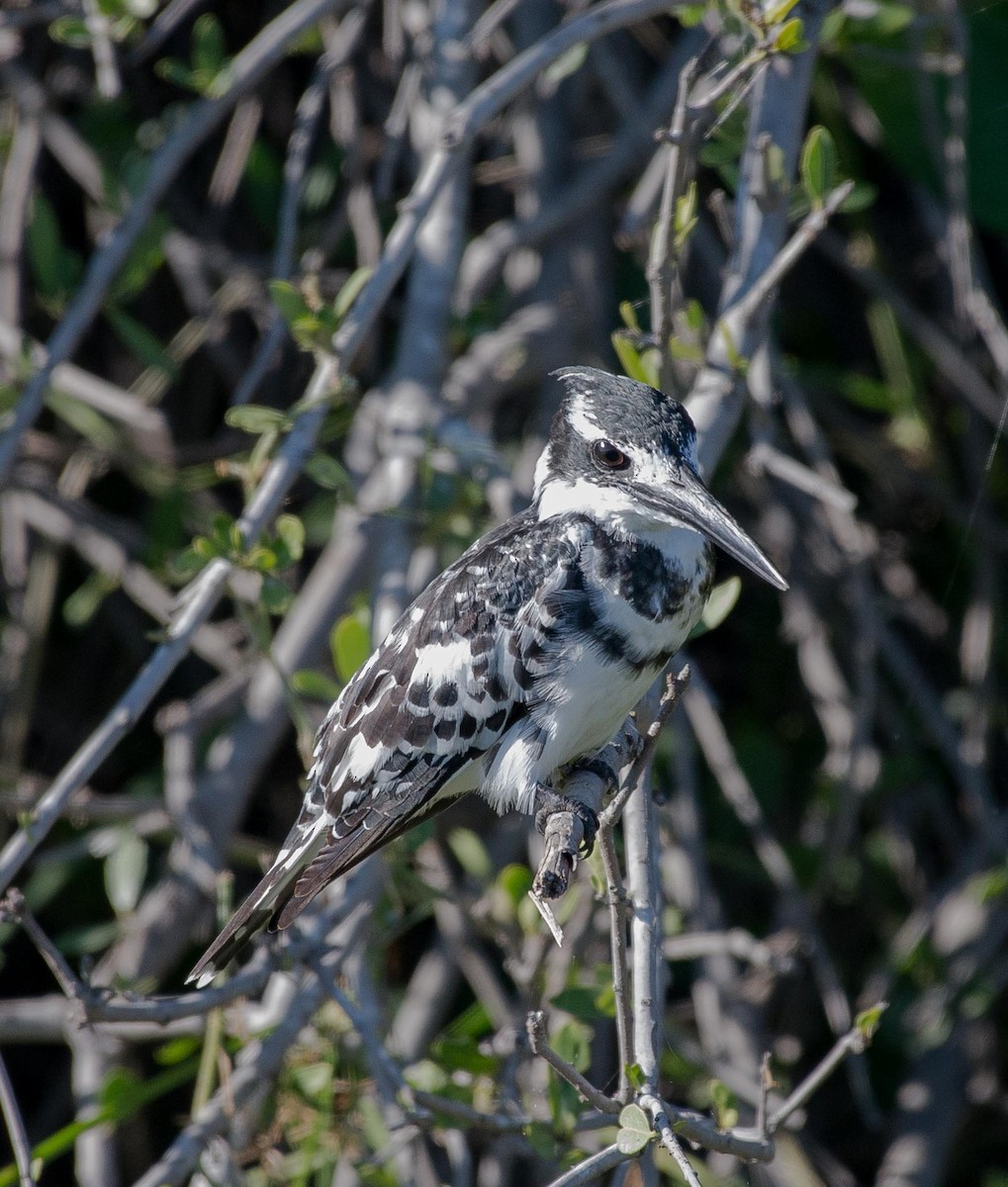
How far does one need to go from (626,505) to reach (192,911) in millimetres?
1153

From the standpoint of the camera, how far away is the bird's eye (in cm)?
180

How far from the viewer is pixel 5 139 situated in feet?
9.41

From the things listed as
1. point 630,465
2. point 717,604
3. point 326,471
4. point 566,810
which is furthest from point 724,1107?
point 326,471

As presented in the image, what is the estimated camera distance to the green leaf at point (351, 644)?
6.46 ft

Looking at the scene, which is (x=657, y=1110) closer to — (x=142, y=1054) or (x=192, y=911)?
(x=192, y=911)

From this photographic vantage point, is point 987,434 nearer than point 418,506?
No

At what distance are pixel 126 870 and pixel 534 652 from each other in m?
1.01

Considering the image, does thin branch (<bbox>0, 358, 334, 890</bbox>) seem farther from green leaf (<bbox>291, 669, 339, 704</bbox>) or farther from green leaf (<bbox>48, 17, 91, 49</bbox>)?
green leaf (<bbox>48, 17, 91, 49</bbox>)

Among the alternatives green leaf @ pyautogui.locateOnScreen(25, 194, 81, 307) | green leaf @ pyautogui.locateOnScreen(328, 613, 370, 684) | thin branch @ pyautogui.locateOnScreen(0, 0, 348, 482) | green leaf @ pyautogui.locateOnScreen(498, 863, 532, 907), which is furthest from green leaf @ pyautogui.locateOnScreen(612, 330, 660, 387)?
green leaf @ pyautogui.locateOnScreen(25, 194, 81, 307)

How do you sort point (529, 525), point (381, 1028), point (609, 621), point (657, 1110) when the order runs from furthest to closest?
point (381, 1028), point (529, 525), point (609, 621), point (657, 1110)

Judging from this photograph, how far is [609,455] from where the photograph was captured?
5.97ft

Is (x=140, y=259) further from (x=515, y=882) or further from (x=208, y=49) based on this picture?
(x=515, y=882)

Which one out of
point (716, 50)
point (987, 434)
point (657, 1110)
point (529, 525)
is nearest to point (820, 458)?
point (987, 434)

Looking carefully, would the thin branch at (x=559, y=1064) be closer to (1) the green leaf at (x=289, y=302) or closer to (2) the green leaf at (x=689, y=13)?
(1) the green leaf at (x=289, y=302)
